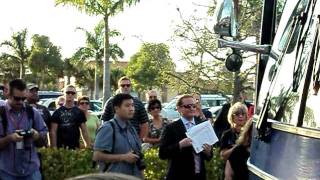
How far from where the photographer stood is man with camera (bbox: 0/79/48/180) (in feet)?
22.4

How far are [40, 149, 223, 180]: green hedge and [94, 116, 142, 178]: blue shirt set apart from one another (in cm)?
279

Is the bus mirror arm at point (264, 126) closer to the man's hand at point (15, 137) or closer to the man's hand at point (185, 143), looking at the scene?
the man's hand at point (185, 143)

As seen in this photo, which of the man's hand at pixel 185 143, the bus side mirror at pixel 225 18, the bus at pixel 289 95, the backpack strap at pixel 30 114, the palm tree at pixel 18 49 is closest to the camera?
the bus at pixel 289 95

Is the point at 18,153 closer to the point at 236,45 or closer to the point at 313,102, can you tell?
the point at 236,45

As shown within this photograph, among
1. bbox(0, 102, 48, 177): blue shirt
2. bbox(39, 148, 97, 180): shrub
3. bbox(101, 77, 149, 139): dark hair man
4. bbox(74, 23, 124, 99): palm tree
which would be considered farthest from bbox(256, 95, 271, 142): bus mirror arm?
bbox(74, 23, 124, 99): palm tree

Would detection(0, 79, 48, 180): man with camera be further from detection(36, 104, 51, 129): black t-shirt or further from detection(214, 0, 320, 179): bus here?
detection(214, 0, 320, 179): bus

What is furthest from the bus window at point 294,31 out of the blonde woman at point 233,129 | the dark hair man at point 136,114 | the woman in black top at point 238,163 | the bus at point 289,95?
the dark hair man at point 136,114

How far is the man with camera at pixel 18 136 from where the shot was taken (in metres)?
6.84

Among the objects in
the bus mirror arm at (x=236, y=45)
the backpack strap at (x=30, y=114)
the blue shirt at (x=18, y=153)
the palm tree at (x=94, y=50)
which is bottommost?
the blue shirt at (x=18, y=153)

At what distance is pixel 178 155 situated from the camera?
6859 mm

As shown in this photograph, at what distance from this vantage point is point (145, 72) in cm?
6344

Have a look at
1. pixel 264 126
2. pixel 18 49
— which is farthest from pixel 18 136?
pixel 18 49

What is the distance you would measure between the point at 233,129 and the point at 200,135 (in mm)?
629

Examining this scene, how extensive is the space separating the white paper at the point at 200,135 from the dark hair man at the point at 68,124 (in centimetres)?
304
